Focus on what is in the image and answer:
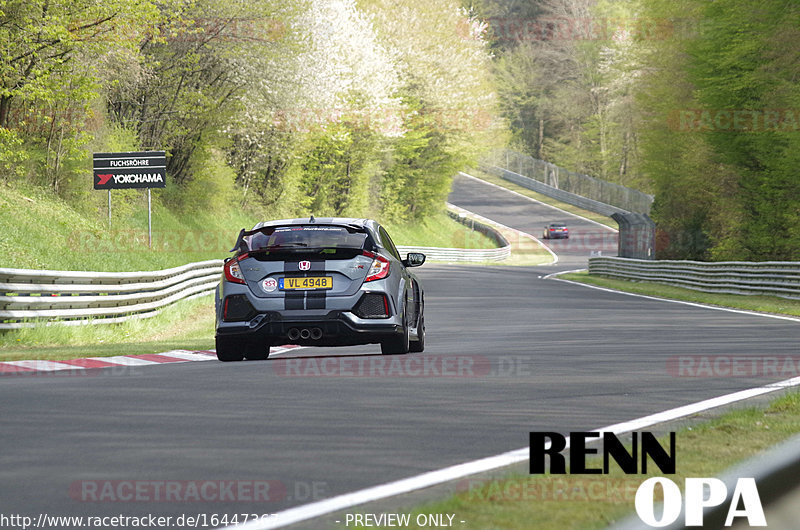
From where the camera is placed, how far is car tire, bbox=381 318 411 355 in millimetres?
13335

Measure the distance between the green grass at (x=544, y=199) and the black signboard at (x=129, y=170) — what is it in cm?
7472

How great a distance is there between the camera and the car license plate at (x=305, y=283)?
12.7m

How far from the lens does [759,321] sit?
22.0 m

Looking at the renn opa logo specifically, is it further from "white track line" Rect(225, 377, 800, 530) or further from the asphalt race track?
the asphalt race track

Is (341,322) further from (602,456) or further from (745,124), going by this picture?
(745,124)

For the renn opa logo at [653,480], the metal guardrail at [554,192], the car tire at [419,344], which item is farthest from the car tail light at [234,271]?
the metal guardrail at [554,192]

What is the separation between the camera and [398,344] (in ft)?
44.0

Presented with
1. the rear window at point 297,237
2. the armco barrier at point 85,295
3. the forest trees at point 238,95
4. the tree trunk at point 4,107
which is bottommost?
the armco barrier at point 85,295

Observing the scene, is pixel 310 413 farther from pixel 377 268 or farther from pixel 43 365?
pixel 43 365

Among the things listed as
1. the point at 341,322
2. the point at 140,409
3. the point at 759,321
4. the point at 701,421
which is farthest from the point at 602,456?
the point at 759,321

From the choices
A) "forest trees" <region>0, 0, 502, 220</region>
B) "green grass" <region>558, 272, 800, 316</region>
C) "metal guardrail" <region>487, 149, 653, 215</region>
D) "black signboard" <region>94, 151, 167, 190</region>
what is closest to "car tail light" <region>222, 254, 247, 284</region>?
"forest trees" <region>0, 0, 502, 220</region>

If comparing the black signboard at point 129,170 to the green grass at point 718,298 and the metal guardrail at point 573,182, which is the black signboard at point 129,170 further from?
the metal guardrail at point 573,182

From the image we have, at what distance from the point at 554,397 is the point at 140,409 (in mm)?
3292

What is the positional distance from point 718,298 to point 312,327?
71.4 ft
